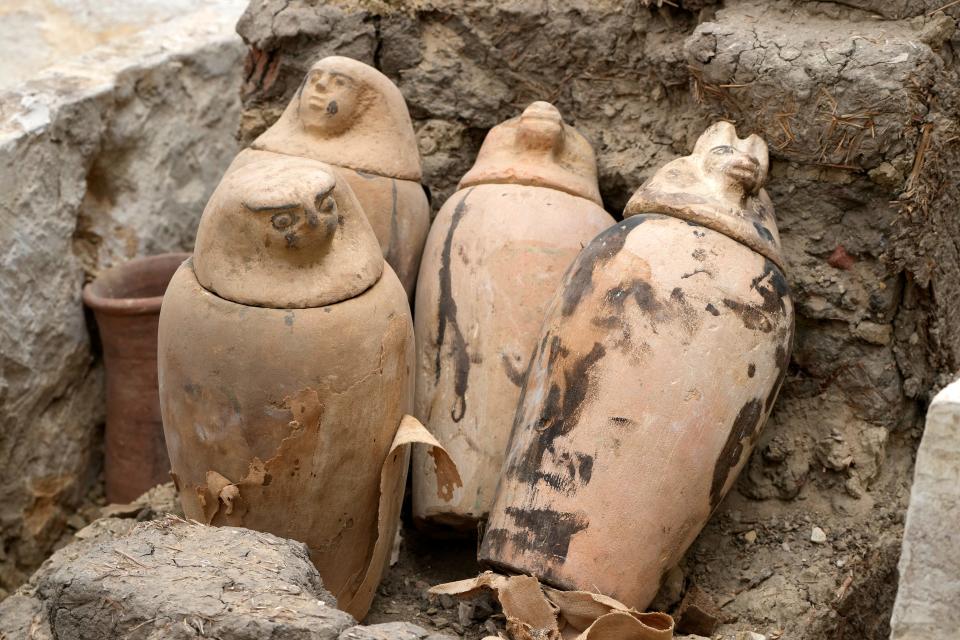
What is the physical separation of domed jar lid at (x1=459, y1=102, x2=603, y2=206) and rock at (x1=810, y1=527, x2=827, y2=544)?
0.94 m

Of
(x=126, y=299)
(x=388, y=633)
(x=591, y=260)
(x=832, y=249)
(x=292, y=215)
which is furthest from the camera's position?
(x=126, y=299)

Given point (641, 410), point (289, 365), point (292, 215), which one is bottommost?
point (641, 410)

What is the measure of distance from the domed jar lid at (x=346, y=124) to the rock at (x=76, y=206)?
1.01 meters

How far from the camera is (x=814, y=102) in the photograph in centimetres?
292

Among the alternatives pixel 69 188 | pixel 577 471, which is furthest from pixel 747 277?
pixel 69 188

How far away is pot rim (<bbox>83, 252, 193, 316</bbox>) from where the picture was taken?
3.68 metres

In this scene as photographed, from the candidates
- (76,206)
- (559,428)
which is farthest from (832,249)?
(76,206)

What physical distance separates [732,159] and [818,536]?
2.92ft

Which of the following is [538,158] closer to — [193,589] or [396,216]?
[396,216]

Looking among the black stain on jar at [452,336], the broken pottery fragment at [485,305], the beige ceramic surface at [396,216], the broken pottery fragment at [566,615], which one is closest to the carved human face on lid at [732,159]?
the broken pottery fragment at [485,305]

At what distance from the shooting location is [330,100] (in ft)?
10.1

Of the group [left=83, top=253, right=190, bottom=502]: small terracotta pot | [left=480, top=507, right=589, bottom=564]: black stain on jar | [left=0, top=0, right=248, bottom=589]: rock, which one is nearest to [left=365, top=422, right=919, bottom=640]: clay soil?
[left=480, top=507, right=589, bottom=564]: black stain on jar

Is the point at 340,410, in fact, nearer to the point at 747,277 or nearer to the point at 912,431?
the point at 747,277

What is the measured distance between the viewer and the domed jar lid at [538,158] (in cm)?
308
